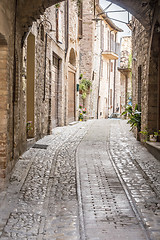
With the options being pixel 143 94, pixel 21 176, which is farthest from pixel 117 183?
pixel 143 94

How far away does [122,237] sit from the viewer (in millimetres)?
3580

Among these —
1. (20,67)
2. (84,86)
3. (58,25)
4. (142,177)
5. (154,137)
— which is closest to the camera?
(142,177)

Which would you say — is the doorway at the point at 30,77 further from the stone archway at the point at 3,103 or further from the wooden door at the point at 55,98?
the wooden door at the point at 55,98

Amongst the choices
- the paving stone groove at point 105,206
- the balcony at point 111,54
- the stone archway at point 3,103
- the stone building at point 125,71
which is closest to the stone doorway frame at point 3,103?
the stone archway at point 3,103

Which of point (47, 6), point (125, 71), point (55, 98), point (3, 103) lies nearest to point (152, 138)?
point (47, 6)

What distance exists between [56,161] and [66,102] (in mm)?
9637

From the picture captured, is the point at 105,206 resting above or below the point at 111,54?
below

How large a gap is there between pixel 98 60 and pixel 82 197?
23.9 meters

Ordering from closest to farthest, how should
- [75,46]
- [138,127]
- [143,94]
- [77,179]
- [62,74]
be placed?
[77,179] < [143,94] < [138,127] < [62,74] < [75,46]

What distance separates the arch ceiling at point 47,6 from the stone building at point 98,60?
9886mm

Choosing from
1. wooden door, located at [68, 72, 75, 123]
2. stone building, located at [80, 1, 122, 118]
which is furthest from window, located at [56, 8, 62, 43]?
stone building, located at [80, 1, 122, 118]

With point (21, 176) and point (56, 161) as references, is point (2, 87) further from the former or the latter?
point (56, 161)

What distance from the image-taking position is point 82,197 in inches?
197

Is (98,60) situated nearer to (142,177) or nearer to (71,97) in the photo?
(71,97)
